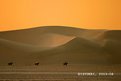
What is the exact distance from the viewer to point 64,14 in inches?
64.0

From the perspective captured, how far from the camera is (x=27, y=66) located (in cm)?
96

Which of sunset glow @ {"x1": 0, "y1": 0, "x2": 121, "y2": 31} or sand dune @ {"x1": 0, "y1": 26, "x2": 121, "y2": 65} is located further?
sunset glow @ {"x1": 0, "y1": 0, "x2": 121, "y2": 31}

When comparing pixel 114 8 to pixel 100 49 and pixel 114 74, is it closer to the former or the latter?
pixel 100 49

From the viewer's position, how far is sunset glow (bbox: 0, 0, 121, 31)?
1.62m

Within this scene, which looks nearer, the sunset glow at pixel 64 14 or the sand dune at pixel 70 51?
the sand dune at pixel 70 51

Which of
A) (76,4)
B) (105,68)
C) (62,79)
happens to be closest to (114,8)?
(76,4)

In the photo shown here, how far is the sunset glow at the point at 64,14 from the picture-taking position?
1.62 metres

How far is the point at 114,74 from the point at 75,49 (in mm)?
219

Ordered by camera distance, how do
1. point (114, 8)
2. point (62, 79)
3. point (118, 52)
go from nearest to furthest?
1. point (62, 79)
2. point (118, 52)
3. point (114, 8)

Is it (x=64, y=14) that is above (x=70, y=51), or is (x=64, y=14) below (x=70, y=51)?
above

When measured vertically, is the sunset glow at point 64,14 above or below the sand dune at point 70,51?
above

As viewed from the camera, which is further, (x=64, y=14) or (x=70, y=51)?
(x=64, y=14)

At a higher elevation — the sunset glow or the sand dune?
the sunset glow

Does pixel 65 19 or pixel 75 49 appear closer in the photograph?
pixel 75 49
